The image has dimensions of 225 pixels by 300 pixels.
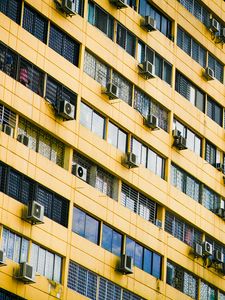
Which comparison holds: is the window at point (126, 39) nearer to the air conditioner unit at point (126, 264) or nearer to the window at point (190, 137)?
the window at point (190, 137)

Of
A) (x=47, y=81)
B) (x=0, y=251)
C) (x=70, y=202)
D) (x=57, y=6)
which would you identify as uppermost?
(x=57, y=6)

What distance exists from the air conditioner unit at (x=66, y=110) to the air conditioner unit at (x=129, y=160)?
153 inches

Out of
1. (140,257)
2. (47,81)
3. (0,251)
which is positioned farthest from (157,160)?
(0,251)

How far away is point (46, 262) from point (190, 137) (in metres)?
13.0

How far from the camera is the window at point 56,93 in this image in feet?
152

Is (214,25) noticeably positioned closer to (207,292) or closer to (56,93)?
(207,292)

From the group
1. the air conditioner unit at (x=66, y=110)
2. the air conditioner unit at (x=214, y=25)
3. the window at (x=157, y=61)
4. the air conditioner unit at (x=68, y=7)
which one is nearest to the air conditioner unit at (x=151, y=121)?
the window at (x=157, y=61)

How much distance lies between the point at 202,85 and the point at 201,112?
1.34 metres

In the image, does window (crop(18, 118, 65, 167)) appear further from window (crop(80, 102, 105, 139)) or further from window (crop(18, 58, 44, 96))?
window (crop(80, 102, 105, 139))

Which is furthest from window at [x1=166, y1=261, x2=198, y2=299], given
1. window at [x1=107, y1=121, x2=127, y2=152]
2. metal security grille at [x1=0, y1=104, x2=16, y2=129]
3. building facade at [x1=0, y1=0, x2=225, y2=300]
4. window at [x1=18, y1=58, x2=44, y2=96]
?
metal security grille at [x1=0, y1=104, x2=16, y2=129]

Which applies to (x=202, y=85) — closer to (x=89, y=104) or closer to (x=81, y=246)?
(x=89, y=104)

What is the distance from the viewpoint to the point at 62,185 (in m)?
45.9

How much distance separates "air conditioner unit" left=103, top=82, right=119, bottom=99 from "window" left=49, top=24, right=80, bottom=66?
66.1 inches

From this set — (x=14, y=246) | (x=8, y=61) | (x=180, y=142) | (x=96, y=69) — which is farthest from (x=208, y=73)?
(x=14, y=246)
